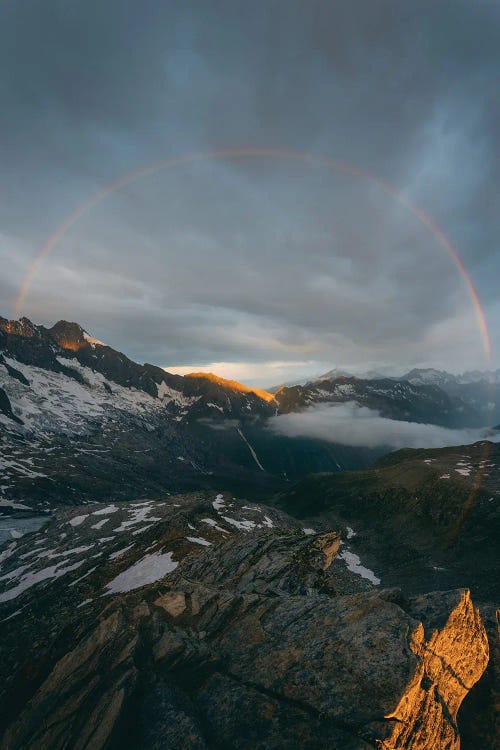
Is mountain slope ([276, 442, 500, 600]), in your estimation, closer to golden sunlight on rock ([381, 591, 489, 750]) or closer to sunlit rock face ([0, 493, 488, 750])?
golden sunlight on rock ([381, 591, 489, 750])

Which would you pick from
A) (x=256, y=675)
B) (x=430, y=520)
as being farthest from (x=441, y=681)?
(x=430, y=520)

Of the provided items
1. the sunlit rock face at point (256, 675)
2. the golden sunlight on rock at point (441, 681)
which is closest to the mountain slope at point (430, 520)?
the golden sunlight on rock at point (441, 681)

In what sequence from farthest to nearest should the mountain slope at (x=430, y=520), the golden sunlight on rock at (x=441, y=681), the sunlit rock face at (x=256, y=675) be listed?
the mountain slope at (x=430, y=520) < the sunlit rock face at (x=256, y=675) < the golden sunlight on rock at (x=441, y=681)

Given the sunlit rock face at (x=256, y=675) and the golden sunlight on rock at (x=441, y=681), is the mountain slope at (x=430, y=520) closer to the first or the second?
the golden sunlight on rock at (x=441, y=681)

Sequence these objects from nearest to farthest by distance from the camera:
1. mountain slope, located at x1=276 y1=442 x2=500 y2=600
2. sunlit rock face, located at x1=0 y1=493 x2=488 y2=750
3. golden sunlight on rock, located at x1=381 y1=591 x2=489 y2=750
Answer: golden sunlight on rock, located at x1=381 y1=591 x2=489 y2=750
sunlit rock face, located at x1=0 y1=493 x2=488 y2=750
mountain slope, located at x1=276 y1=442 x2=500 y2=600

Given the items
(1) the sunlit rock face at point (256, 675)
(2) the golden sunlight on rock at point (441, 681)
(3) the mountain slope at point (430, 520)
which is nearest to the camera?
(2) the golden sunlight on rock at point (441, 681)

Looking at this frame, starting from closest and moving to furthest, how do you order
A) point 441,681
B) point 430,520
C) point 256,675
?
point 441,681
point 256,675
point 430,520

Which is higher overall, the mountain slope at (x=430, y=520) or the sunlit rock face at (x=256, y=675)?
the sunlit rock face at (x=256, y=675)

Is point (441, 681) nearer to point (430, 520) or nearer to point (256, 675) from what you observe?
point (256, 675)

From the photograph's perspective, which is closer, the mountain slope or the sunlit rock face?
the sunlit rock face

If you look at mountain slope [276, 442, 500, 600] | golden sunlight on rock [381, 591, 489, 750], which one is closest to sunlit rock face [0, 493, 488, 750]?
golden sunlight on rock [381, 591, 489, 750]

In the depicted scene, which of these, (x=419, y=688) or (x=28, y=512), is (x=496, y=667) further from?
(x=28, y=512)
